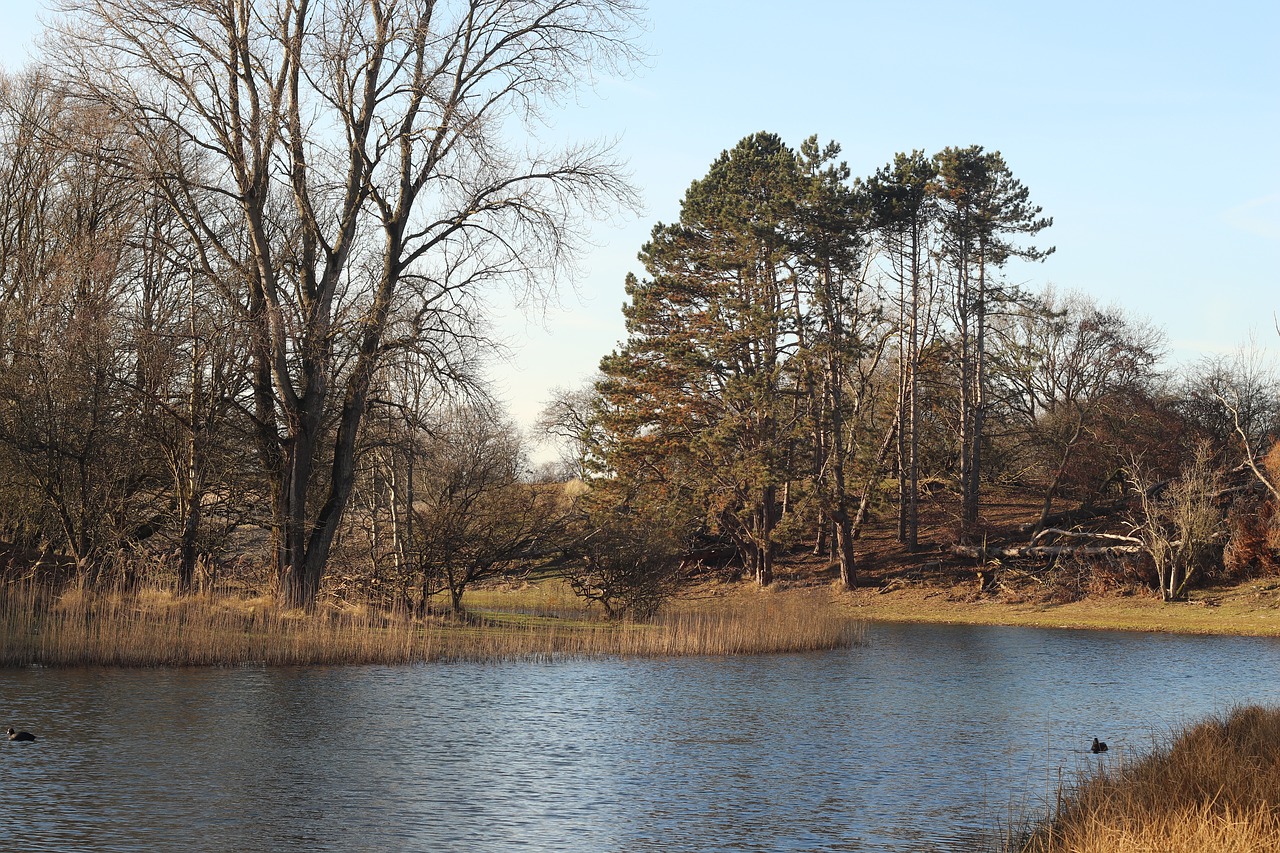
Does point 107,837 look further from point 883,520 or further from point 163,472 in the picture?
point 883,520

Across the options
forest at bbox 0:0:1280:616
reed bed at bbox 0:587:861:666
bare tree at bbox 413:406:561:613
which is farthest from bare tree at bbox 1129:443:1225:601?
bare tree at bbox 413:406:561:613

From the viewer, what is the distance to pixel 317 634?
21.4 m

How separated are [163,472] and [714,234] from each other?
24676 millimetres

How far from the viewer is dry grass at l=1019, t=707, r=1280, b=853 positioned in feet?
25.5

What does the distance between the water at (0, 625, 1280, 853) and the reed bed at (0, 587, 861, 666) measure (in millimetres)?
764

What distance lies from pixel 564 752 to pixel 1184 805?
23.5 feet

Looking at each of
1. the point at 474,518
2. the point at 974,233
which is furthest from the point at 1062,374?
the point at 474,518

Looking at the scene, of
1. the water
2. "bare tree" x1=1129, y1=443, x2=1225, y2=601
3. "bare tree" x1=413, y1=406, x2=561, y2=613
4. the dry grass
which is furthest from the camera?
"bare tree" x1=1129, y1=443, x2=1225, y2=601

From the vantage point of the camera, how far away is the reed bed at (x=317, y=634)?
1925cm

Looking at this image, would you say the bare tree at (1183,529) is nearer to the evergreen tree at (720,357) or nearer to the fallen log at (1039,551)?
the fallen log at (1039,551)

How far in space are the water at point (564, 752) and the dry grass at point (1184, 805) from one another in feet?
3.55

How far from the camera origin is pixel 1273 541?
36.7 metres

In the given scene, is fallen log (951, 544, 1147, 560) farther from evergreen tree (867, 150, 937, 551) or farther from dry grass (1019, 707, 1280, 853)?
dry grass (1019, 707, 1280, 853)

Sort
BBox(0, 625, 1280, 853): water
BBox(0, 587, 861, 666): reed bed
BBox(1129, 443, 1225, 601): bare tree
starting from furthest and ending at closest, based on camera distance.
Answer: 1. BBox(1129, 443, 1225, 601): bare tree
2. BBox(0, 587, 861, 666): reed bed
3. BBox(0, 625, 1280, 853): water
